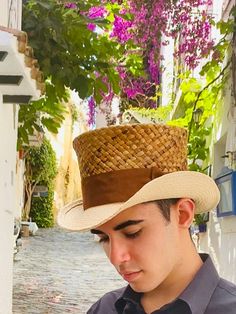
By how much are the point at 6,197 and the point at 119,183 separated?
163 inches

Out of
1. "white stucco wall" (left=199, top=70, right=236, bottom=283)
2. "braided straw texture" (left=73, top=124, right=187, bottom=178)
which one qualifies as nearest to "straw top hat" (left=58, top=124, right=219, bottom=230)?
"braided straw texture" (left=73, top=124, right=187, bottom=178)

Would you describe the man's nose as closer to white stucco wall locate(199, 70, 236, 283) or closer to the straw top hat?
the straw top hat

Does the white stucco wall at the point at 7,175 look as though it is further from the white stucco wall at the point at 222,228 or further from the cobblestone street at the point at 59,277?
the cobblestone street at the point at 59,277

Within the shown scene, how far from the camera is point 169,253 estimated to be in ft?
5.69

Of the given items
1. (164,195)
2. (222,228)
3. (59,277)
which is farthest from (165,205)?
(59,277)

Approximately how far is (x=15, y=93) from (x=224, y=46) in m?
3.41

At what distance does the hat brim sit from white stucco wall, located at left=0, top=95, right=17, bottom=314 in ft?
12.2

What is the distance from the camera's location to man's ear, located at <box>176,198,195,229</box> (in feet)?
5.95

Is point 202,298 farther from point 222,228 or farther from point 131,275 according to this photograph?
point 222,228

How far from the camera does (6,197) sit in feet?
19.1

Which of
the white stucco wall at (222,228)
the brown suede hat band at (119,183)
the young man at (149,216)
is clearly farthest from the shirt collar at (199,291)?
the white stucco wall at (222,228)

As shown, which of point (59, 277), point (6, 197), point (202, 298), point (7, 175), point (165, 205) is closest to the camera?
point (202, 298)

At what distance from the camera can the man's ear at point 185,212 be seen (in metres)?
1.81

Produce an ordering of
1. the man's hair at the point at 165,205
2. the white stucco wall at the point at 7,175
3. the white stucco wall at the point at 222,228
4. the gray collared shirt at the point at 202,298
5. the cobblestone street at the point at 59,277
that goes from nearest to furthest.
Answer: the gray collared shirt at the point at 202,298
the man's hair at the point at 165,205
the white stucco wall at the point at 7,175
the white stucco wall at the point at 222,228
the cobblestone street at the point at 59,277
